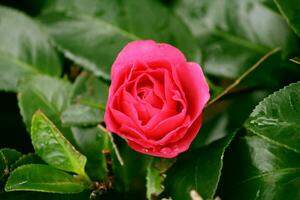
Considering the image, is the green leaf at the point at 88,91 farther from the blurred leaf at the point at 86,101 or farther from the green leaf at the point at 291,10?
the green leaf at the point at 291,10

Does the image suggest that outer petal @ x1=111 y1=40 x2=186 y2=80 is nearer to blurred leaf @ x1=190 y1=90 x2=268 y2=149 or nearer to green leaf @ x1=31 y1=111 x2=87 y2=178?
green leaf @ x1=31 y1=111 x2=87 y2=178

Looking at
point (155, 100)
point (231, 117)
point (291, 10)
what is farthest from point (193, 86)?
point (231, 117)

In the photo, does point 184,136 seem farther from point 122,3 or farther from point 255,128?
point 122,3

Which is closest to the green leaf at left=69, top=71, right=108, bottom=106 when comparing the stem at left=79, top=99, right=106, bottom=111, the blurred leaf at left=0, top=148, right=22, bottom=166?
the stem at left=79, top=99, right=106, bottom=111

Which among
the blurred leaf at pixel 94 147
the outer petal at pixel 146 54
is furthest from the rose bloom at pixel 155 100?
the blurred leaf at pixel 94 147

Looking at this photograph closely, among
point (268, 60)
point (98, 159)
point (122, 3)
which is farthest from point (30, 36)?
point (268, 60)
